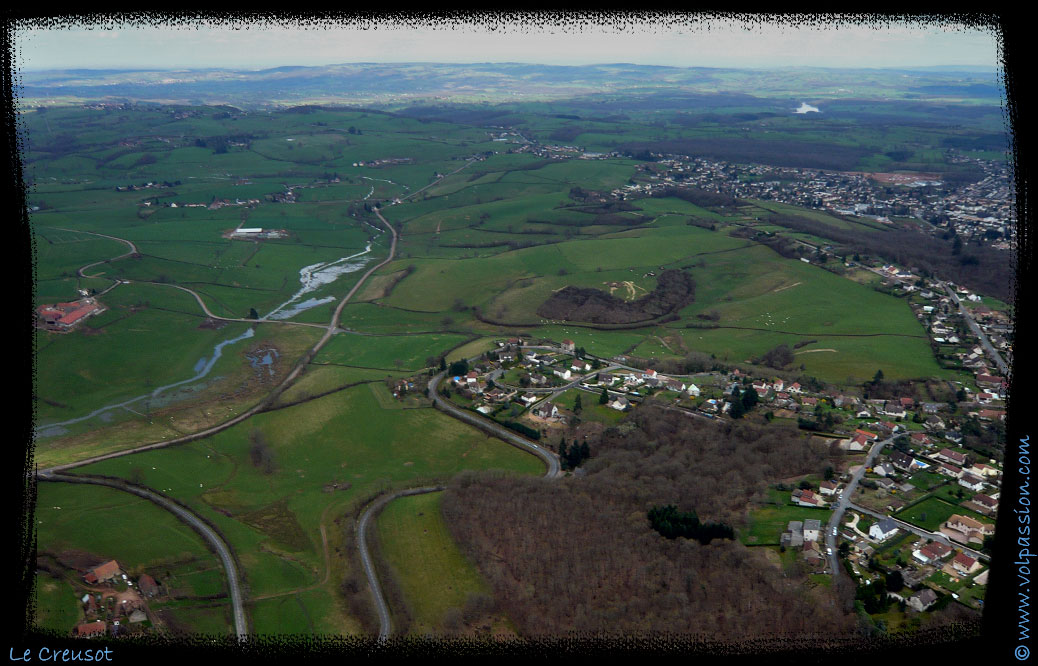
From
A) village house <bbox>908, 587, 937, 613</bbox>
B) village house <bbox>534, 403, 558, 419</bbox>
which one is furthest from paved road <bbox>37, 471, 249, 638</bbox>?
village house <bbox>908, 587, 937, 613</bbox>

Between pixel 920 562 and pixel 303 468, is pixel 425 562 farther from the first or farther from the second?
pixel 920 562

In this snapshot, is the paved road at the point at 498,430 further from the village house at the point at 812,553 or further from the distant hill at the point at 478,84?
the distant hill at the point at 478,84

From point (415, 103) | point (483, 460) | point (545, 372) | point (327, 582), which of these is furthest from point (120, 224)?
point (415, 103)

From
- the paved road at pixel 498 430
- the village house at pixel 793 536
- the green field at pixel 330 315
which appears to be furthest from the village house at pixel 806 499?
the paved road at pixel 498 430

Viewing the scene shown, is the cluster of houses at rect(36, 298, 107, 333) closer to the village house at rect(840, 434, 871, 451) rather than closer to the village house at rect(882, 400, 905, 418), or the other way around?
the village house at rect(840, 434, 871, 451)

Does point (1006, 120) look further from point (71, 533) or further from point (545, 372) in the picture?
point (545, 372)

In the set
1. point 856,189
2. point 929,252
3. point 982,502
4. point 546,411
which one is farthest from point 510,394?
point 856,189
